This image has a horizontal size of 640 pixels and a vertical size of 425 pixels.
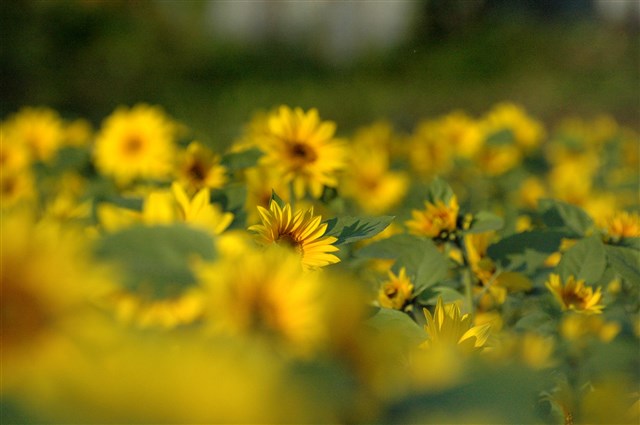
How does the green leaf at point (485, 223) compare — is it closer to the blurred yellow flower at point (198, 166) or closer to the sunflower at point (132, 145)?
the blurred yellow flower at point (198, 166)

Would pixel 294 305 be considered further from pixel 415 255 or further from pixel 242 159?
pixel 242 159

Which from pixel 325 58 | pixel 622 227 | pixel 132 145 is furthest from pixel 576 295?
pixel 325 58

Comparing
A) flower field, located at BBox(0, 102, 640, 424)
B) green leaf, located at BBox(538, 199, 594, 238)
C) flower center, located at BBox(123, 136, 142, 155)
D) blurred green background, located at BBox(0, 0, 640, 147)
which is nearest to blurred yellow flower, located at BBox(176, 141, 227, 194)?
flower field, located at BBox(0, 102, 640, 424)

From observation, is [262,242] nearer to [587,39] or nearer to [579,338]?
[579,338]

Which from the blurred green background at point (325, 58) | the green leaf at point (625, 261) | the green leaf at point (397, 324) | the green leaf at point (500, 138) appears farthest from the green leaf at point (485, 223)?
the blurred green background at point (325, 58)

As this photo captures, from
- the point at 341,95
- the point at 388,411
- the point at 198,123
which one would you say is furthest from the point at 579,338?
the point at 341,95

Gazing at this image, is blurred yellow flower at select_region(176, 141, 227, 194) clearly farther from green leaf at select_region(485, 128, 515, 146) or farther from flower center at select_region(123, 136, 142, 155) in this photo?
green leaf at select_region(485, 128, 515, 146)
